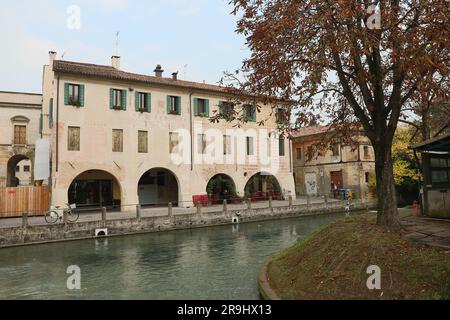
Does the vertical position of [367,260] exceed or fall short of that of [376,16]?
it falls short

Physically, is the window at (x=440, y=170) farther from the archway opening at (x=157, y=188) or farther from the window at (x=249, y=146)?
the archway opening at (x=157, y=188)

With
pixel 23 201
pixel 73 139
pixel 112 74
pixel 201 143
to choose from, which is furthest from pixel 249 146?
pixel 23 201

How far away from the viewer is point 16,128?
36812 millimetres

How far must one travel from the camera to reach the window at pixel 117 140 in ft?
88.9

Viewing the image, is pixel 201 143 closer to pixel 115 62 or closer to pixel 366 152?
pixel 115 62

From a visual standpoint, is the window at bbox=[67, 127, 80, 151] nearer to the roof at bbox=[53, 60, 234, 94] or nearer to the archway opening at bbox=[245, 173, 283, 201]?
the roof at bbox=[53, 60, 234, 94]

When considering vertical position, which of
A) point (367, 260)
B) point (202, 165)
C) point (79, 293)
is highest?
point (202, 165)

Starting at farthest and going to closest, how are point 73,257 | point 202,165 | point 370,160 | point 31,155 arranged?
point 370,160 < point 31,155 < point 202,165 < point 73,257

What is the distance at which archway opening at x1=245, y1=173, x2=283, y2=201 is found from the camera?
111ft

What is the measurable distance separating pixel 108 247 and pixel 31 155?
75.4 feet

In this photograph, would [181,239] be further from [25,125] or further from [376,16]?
[25,125]

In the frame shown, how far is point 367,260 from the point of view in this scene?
24.1 feet

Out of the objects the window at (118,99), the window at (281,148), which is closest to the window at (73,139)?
the window at (118,99)
